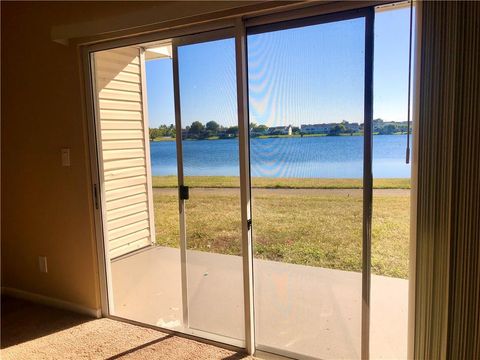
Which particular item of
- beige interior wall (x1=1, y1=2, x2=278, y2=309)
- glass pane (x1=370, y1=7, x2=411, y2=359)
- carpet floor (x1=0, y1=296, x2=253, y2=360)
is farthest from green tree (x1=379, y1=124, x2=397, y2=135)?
beige interior wall (x1=1, y1=2, x2=278, y2=309)

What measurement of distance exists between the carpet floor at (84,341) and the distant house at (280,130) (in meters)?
1.39

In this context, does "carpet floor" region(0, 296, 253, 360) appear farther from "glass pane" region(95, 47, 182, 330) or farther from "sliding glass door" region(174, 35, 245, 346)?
"glass pane" region(95, 47, 182, 330)

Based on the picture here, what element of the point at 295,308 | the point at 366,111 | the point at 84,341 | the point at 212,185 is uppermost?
the point at 366,111

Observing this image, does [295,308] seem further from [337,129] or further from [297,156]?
[337,129]

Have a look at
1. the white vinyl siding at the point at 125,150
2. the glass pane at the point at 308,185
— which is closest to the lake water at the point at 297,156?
the glass pane at the point at 308,185

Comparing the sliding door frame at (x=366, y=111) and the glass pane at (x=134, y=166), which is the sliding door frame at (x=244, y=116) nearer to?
the sliding door frame at (x=366, y=111)

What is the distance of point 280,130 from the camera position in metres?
1.94

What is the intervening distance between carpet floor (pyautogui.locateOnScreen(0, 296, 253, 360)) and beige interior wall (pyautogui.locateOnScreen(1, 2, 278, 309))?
21 cm

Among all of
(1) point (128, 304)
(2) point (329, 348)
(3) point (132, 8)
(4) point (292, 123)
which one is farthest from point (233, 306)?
(3) point (132, 8)

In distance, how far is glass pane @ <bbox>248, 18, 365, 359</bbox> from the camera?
1.79m

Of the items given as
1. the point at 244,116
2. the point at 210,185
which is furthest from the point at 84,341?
the point at 244,116

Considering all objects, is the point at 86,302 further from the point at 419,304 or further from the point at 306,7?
the point at 306,7

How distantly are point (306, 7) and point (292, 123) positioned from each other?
1.99ft

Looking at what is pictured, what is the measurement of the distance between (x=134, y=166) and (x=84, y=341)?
190 cm
